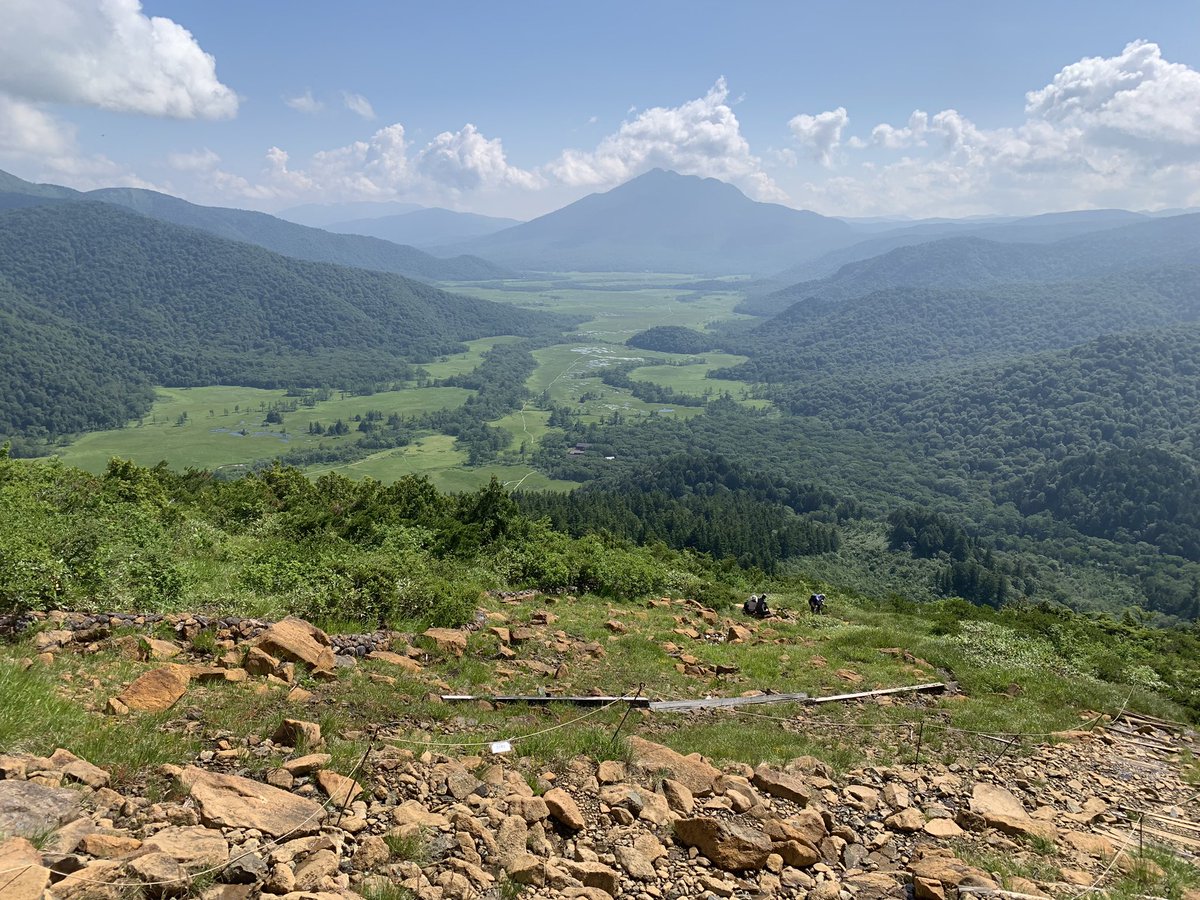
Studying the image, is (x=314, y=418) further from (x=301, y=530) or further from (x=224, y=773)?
(x=224, y=773)

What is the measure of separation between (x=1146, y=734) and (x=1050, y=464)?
143841 mm

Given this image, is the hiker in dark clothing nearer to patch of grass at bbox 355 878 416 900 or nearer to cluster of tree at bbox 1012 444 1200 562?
patch of grass at bbox 355 878 416 900

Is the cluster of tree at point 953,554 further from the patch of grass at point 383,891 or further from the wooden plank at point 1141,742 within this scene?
the patch of grass at point 383,891

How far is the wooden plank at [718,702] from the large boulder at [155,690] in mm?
6602

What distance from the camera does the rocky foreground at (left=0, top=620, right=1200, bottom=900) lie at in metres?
4.41

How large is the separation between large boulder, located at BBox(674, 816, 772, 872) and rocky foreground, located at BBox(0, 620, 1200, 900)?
0.04ft

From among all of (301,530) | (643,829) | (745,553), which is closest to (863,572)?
(745,553)

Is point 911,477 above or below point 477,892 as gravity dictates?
below

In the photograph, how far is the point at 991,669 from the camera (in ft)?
46.2

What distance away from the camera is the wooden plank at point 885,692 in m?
11.1

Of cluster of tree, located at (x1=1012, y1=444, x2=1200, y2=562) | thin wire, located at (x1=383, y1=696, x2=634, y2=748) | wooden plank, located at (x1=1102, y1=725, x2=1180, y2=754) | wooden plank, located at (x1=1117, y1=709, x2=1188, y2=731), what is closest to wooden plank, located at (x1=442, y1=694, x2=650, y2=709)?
thin wire, located at (x1=383, y1=696, x2=634, y2=748)

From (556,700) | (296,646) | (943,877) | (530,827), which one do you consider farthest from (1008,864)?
(296,646)

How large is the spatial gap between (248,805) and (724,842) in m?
4.13

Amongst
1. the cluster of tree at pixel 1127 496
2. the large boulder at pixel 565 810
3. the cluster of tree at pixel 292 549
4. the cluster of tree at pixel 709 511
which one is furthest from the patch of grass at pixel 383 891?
the cluster of tree at pixel 1127 496
